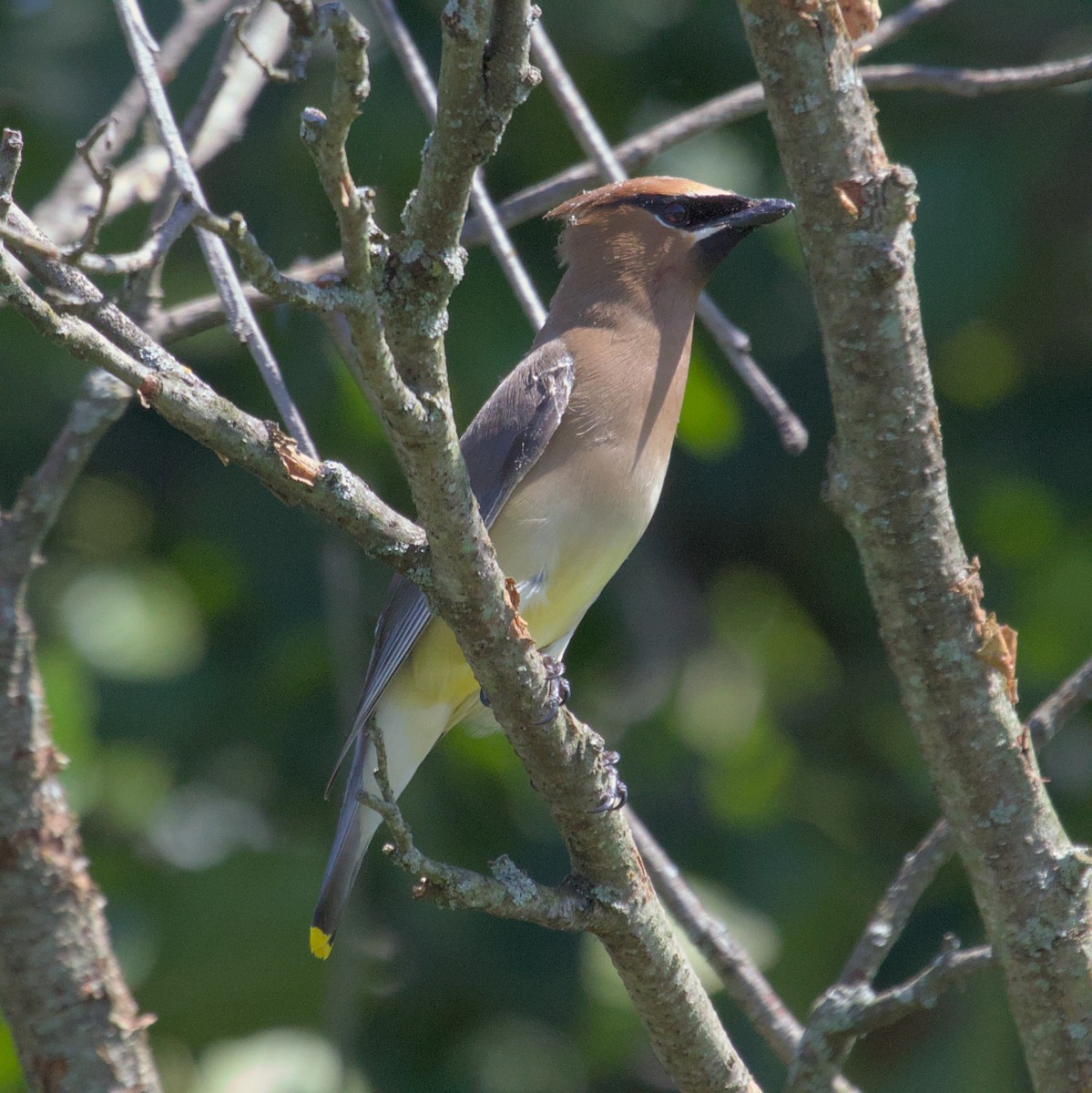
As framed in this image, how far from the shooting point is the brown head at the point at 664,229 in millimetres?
3916

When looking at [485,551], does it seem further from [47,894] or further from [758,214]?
[758,214]

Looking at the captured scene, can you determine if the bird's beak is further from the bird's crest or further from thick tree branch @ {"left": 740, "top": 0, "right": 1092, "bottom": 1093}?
thick tree branch @ {"left": 740, "top": 0, "right": 1092, "bottom": 1093}

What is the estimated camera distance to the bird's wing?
3.55 m

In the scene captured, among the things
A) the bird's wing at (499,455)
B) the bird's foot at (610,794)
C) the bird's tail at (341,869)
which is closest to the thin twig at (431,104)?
the bird's wing at (499,455)

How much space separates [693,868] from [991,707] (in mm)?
1788

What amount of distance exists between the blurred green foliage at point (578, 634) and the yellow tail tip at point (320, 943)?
588 millimetres

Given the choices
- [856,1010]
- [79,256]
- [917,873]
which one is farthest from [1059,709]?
[79,256]

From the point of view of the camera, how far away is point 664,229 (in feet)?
13.0

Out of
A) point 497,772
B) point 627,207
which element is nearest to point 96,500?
point 497,772

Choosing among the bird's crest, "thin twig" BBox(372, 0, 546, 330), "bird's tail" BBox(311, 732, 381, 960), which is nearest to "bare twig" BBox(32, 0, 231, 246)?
"thin twig" BBox(372, 0, 546, 330)

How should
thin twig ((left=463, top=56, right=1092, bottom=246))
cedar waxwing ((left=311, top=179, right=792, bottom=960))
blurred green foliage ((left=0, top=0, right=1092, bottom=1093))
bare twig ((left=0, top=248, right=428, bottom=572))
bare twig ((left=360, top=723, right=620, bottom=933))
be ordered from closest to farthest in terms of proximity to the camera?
bare twig ((left=0, top=248, right=428, bottom=572)) → bare twig ((left=360, top=723, right=620, bottom=933)) → cedar waxwing ((left=311, top=179, right=792, bottom=960)) → thin twig ((left=463, top=56, right=1092, bottom=246)) → blurred green foliage ((left=0, top=0, right=1092, bottom=1093))

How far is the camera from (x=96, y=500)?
5184 mm

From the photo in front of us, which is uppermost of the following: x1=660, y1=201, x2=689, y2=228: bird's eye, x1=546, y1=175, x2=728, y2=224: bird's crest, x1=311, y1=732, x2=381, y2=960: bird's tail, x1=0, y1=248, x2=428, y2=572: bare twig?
x1=546, y1=175, x2=728, y2=224: bird's crest

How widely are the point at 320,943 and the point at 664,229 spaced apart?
6.44ft
